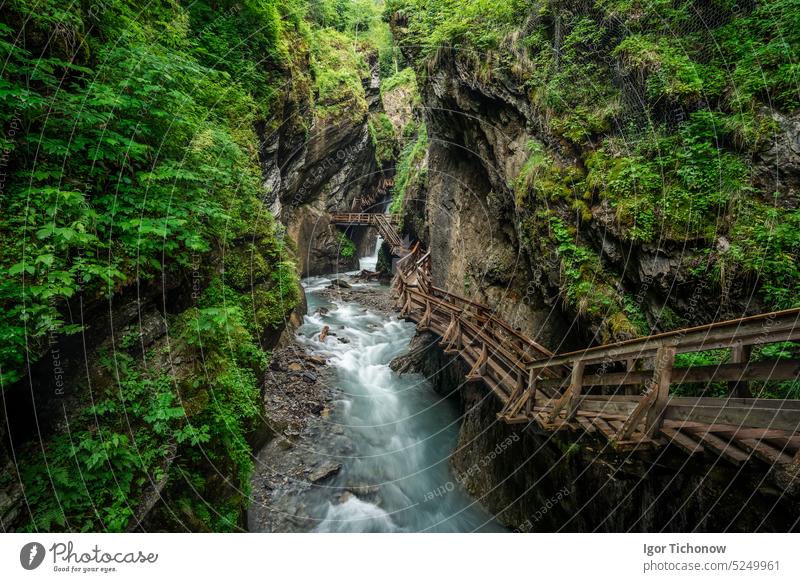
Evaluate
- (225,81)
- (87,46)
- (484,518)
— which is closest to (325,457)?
(484,518)

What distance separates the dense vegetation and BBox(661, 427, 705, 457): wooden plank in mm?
5576

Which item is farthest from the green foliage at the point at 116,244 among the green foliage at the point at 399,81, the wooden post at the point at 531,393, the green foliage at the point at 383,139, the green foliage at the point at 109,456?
the green foliage at the point at 399,81

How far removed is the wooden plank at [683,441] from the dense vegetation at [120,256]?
18.3 feet

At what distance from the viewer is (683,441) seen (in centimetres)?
354

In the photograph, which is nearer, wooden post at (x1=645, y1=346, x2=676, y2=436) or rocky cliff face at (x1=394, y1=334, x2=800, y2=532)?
rocky cliff face at (x1=394, y1=334, x2=800, y2=532)

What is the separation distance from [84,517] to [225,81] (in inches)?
386

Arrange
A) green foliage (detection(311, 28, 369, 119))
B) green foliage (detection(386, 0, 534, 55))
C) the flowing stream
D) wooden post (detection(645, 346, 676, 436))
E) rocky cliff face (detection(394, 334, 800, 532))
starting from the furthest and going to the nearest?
green foliage (detection(311, 28, 369, 119))
green foliage (detection(386, 0, 534, 55))
the flowing stream
wooden post (detection(645, 346, 676, 436))
rocky cliff face (detection(394, 334, 800, 532))

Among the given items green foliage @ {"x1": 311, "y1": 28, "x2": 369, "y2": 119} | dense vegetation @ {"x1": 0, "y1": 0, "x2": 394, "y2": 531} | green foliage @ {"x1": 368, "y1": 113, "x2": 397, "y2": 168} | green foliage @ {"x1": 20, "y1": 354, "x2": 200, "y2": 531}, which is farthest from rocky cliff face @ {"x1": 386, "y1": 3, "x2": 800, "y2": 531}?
green foliage @ {"x1": 368, "y1": 113, "x2": 397, "y2": 168}

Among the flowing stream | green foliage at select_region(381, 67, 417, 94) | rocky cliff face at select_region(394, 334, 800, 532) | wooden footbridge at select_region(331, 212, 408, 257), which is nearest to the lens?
rocky cliff face at select_region(394, 334, 800, 532)

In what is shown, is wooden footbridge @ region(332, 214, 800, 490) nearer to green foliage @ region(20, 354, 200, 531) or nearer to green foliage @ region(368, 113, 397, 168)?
green foliage @ region(20, 354, 200, 531)

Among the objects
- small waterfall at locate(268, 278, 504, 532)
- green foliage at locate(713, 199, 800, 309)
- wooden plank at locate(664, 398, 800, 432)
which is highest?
green foliage at locate(713, 199, 800, 309)

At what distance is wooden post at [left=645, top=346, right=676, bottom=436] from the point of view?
375 centimetres

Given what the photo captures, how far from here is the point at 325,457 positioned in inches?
356

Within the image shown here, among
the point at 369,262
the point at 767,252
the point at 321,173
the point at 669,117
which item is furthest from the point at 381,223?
the point at 767,252
